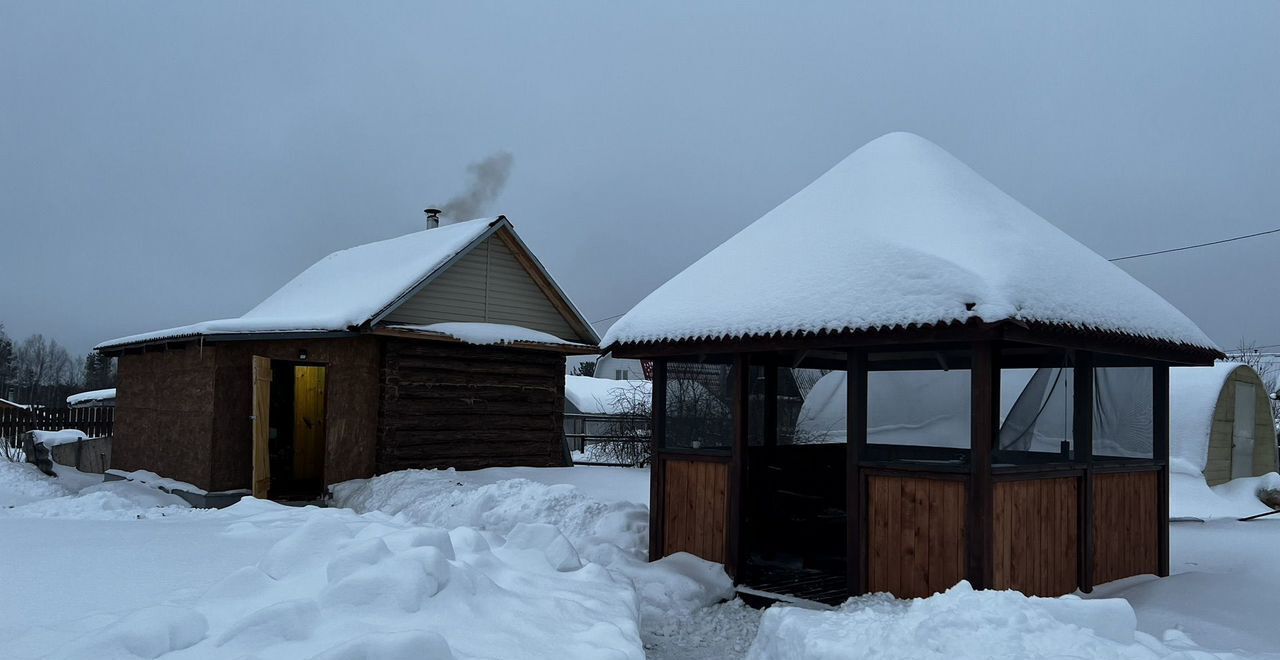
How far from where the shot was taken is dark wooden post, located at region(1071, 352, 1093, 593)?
331 inches

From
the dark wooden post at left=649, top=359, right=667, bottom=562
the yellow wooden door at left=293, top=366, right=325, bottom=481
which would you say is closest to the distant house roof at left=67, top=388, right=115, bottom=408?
→ the yellow wooden door at left=293, top=366, right=325, bottom=481

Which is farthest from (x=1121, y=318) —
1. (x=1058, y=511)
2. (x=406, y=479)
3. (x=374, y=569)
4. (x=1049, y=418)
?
(x=406, y=479)

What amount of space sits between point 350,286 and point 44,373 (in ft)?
317

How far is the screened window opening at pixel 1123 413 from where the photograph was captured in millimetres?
8852

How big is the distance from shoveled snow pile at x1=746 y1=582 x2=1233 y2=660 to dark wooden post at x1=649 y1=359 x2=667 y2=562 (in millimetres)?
3789

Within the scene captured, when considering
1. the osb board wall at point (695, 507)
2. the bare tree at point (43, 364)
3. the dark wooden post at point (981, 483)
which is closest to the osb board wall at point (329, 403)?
the osb board wall at point (695, 507)

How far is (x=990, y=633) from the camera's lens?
17.6 feet

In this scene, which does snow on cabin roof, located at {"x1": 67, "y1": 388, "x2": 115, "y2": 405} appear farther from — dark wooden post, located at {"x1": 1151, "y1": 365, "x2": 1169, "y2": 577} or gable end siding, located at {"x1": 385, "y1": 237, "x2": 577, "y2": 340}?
dark wooden post, located at {"x1": 1151, "y1": 365, "x2": 1169, "y2": 577}

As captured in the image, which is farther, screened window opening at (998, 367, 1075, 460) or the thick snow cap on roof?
screened window opening at (998, 367, 1075, 460)

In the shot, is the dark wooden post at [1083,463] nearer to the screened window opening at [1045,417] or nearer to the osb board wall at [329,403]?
the screened window opening at [1045,417]

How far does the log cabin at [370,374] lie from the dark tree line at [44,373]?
54.8 m

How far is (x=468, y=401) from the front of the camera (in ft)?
54.4

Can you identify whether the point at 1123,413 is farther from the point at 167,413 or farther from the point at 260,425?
the point at 167,413

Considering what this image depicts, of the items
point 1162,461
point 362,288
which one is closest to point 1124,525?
point 1162,461
